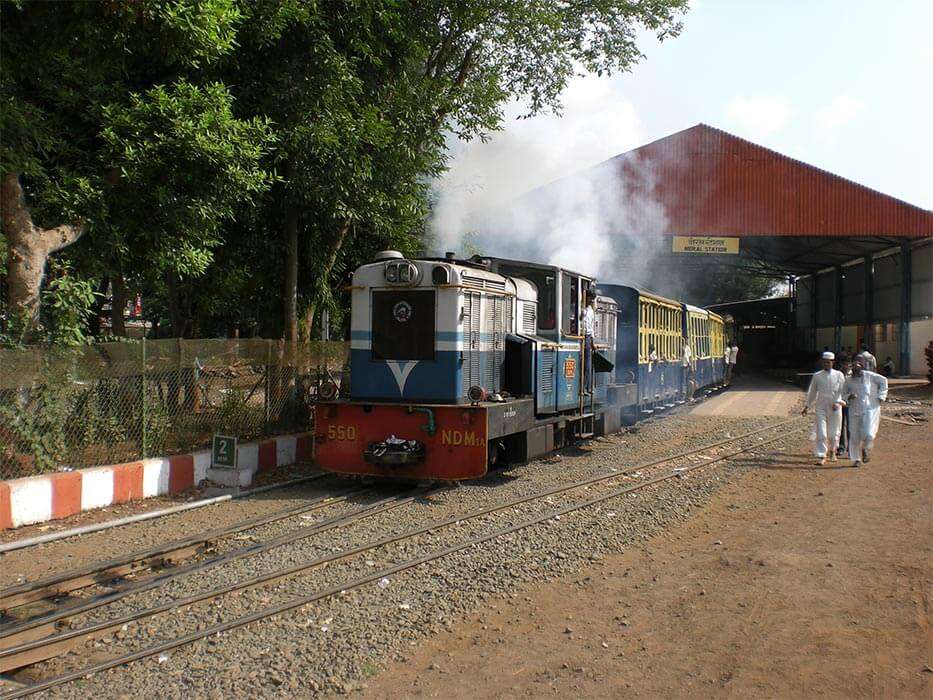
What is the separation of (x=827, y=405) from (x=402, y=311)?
6662mm

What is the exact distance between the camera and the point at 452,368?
8.97 meters

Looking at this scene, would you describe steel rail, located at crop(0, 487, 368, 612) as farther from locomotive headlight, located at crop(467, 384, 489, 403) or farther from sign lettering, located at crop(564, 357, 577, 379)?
sign lettering, located at crop(564, 357, 577, 379)

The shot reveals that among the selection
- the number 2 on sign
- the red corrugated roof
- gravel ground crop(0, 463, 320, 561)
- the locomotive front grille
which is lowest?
gravel ground crop(0, 463, 320, 561)

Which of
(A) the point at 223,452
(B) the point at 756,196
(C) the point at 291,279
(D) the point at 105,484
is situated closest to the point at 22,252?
(D) the point at 105,484

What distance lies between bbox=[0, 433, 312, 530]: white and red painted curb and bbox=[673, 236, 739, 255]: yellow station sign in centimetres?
2019

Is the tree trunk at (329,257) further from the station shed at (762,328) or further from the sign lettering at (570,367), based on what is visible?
the station shed at (762,328)

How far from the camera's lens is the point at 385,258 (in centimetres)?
945

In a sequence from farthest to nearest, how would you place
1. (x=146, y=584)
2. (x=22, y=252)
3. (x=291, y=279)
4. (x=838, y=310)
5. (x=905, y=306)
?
(x=838, y=310) → (x=905, y=306) → (x=291, y=279) → (x=22, y=252) → (x=146, y=584)

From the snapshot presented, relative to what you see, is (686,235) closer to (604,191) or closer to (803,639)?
(604,191)

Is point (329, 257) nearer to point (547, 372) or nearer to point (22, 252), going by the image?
point (547, 372)

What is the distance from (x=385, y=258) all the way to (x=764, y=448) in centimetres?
740

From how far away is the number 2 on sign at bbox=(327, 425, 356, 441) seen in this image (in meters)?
9.23

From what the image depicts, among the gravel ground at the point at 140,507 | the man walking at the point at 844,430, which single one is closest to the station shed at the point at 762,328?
the man walking at the point at 844,430

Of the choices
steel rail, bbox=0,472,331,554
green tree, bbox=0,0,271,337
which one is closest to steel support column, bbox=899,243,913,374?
steel rail, bbox=0,472,331,554
